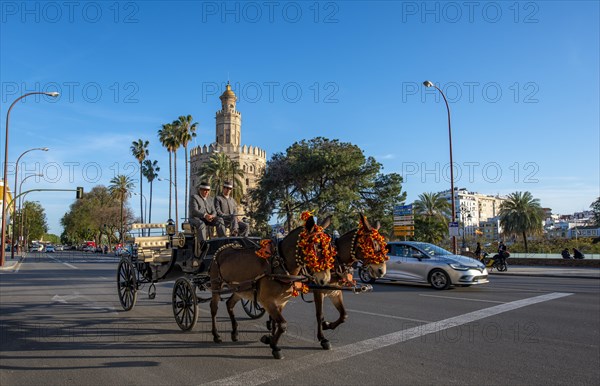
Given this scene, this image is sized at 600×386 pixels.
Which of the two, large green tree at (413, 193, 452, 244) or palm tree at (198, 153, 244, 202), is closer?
large green tree at (413, 193, 452, 244)

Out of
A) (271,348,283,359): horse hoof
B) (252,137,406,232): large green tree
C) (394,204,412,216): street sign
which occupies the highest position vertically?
(252,137,406,232): large green tree

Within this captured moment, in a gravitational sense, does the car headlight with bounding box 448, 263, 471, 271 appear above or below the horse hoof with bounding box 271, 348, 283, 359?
above

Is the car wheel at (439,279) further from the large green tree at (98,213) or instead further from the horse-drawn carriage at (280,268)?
the large green tree at (98,213)

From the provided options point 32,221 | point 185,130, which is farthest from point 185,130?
point 32,221

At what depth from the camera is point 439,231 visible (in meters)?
52.0

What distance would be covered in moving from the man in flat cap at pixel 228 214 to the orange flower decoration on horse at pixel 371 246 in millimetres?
3030

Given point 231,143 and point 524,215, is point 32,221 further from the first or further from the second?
point 524,215

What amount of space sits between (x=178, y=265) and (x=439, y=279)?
925cm

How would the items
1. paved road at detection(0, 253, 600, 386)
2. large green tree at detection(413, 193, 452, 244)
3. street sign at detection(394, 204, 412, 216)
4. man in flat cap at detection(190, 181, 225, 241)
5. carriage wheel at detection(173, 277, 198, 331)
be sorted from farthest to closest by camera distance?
1. large green tree at detection(413, 193, 452, 244)
2. street sign at detection(394, 204, 412, 216)
3. man in flat cap at detection(190, 181, 225, 241)
4. carriage wheel at detection(173, 277, 198, 331)
5. paved road at detection(0, 253, 600, 386)

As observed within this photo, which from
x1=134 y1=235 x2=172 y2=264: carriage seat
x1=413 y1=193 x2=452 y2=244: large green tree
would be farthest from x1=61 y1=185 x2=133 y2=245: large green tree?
x1=134 y1=235 x2=172 y2=264: carriage seat

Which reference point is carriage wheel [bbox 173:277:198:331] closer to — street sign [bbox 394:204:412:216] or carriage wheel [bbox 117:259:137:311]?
carriage wheel [bbox 117:259:137:311]

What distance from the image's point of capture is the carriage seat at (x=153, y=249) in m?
9.42

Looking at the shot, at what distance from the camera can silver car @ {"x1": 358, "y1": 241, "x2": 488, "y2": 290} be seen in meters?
14.7

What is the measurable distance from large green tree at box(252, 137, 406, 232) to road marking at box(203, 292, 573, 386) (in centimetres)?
2343
